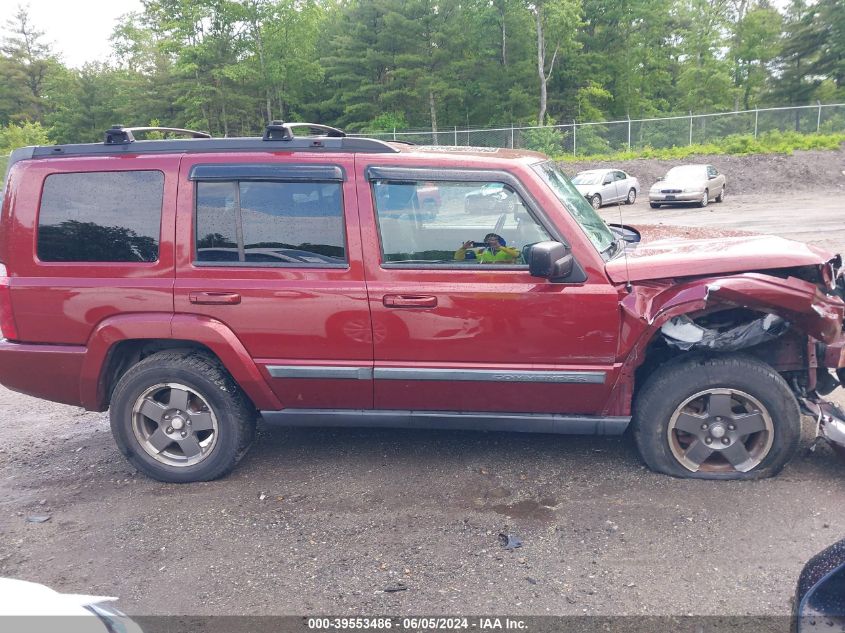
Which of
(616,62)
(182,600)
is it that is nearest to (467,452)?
(182,600)

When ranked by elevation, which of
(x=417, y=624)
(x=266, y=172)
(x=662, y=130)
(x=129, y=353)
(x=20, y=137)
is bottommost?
(x=417, y=624)

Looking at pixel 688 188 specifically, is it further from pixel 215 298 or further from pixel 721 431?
pixel 215 298

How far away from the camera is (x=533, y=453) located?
4.46m

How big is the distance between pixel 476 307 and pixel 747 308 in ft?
5.10

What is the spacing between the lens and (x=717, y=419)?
3.88 metres

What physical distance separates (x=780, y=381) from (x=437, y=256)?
207cm

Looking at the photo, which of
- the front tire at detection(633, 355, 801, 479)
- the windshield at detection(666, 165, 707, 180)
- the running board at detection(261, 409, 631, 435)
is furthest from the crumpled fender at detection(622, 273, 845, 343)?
the windshield at detection(666, 165, 707, 180)

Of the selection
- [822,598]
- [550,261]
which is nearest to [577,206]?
[550,261]

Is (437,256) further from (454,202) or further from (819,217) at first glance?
(819,217)

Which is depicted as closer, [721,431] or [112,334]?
[721,431]

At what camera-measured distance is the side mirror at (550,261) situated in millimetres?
3607

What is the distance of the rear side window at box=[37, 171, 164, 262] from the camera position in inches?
162

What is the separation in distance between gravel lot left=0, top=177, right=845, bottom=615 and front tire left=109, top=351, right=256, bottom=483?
0.17m

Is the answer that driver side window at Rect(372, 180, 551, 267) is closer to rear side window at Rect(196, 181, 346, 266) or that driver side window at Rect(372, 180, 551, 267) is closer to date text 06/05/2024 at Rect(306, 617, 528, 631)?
rear side window at Rect(196, 181, 346, 266)
